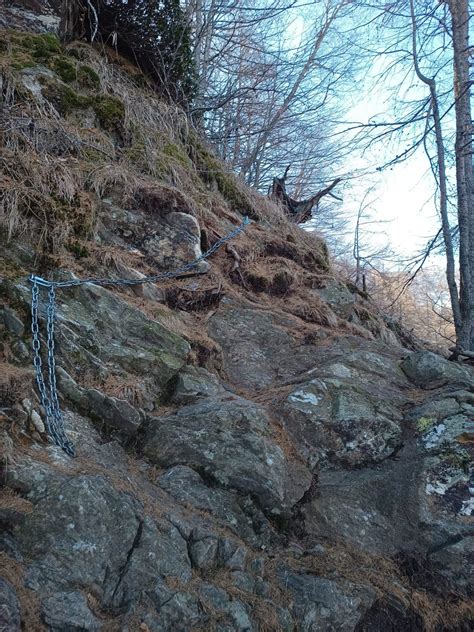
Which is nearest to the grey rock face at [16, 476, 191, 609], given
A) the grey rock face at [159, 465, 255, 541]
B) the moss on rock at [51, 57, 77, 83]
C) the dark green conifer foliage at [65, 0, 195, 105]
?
the grey rock face at [159, 465, 255, 541]

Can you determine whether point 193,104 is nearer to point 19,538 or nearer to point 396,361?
point 396,361

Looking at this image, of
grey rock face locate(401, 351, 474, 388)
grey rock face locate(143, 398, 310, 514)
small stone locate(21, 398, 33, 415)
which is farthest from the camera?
grey rock face locate(401, 351, 474, 388)

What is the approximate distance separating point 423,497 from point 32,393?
2.42m

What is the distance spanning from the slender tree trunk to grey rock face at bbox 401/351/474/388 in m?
1.98

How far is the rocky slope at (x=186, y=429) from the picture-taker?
6.83 feet

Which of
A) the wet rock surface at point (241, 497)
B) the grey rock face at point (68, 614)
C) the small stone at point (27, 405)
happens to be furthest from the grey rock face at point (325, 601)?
the small stone at point (27, 405)

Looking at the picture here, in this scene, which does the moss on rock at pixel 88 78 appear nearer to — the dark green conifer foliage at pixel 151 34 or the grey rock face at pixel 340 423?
the dark green conifer foliage at pixel 151 34

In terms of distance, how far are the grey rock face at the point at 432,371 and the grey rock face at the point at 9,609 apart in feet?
11.3

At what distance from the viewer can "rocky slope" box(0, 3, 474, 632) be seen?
208 cm

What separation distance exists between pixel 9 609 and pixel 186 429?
147 cm

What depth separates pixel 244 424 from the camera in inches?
123

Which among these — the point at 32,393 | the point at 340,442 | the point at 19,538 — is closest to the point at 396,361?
the point at 340,442

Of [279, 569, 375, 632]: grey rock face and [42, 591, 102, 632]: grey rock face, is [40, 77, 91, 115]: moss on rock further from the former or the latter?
[279, 569, 375, 632]: grey rock face

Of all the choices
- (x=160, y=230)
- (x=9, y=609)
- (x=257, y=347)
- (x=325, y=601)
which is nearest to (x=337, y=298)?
(x=257, y=347)
